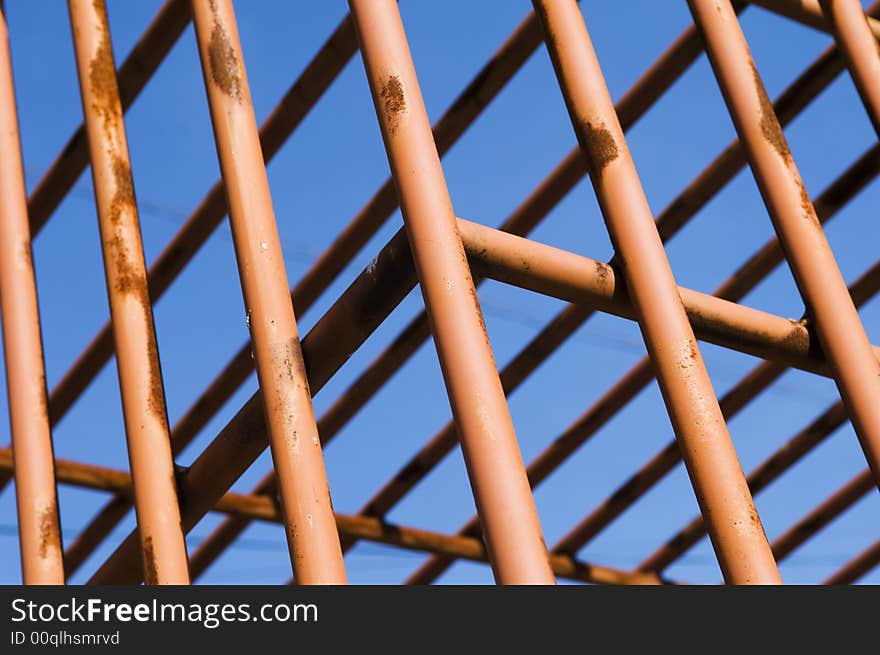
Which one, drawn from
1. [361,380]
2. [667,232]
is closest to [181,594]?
[361,380]

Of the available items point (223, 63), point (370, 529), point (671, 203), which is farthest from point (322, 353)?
point (370, 529)

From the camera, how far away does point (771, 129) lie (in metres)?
6.27

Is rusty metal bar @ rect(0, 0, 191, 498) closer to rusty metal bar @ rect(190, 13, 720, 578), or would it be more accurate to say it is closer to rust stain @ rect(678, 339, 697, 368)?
rusty metal bar @ rect(190, 13, 720, 578)

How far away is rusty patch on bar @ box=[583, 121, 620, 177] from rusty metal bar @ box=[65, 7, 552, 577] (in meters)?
3.66

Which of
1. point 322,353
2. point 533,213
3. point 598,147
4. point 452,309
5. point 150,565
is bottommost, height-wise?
point 150,565

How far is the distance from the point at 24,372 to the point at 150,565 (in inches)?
66.8

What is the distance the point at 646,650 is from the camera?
3.85 metres

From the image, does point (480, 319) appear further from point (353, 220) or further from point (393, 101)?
point (353, 220)

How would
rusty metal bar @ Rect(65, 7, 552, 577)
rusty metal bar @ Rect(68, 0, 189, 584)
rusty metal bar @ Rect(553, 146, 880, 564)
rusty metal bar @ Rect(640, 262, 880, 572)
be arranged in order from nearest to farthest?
rusty metal bar @ Rect(68, 0, 189, 584), rusty metal bar @ Rect(65, 7, 552, 577), rusty metal bar @ Rect(553, 146, 880, 564), rusty metal bar @ Rect(640, 262, 880, 572)

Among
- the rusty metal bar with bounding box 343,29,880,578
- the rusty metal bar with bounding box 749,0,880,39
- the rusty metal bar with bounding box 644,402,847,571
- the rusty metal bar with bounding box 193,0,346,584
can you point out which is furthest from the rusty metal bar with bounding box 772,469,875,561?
the rusty metal bar with bounding box 193,0,346,584

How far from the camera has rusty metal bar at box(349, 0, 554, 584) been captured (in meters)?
4.48

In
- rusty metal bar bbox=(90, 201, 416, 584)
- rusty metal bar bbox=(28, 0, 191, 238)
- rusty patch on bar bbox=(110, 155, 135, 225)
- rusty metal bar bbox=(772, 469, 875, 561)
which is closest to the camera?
rusty metal bar bbox=(90, 201, 416, 584)

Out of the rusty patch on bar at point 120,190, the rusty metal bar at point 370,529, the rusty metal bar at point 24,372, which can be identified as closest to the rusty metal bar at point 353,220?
the rusty metal bar at point 370,529

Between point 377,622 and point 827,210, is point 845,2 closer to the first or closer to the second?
point 827,210
